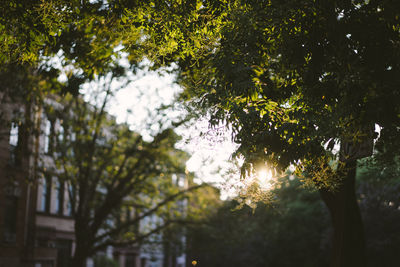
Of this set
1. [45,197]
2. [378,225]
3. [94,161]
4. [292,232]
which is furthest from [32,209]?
[378,225]

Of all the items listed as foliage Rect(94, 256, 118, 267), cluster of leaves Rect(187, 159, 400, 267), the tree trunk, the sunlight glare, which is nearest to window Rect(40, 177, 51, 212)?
foliage Rect(94, 256, 118, 267)

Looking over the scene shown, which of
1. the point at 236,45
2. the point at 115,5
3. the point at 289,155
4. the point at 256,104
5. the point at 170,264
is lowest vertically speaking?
the point at 170,264

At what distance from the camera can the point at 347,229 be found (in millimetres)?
9781

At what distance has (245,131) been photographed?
7.32 metres

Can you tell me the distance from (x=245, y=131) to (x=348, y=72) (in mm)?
1789

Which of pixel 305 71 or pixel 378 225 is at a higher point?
pixel 305 71

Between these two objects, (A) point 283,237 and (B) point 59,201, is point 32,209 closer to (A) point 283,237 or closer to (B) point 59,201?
(B) point 59,201

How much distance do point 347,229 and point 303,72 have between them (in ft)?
13.2

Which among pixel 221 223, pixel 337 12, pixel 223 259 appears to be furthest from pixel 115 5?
pixel 223 259

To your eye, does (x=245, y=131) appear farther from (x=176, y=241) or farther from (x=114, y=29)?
(x=176, y=241)

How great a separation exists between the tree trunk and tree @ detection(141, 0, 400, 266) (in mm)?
1951

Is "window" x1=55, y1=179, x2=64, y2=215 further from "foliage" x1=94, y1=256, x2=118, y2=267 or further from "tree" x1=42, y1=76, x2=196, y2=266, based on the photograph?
"tree" x1=42, y1=76, x2=196, y2=266

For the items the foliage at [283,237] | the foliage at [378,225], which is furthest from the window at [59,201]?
the foliage at [378,225]

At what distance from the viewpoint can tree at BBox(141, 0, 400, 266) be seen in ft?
22.8
